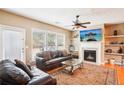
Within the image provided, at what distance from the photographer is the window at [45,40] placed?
2.95m

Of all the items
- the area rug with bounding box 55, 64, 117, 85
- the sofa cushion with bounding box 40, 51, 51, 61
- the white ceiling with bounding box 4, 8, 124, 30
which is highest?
the white ceiling with bounding box 4, 8, 124, 30

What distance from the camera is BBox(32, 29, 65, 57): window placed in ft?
9.68

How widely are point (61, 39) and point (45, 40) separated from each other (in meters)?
0.50

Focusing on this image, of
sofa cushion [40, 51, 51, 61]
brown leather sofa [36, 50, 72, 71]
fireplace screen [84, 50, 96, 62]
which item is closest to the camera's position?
→ brown leather sofa [36, 50, 72, 71]

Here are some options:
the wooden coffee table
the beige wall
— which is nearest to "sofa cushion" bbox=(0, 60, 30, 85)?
the beige wall

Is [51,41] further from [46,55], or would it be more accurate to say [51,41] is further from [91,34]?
[91,34]

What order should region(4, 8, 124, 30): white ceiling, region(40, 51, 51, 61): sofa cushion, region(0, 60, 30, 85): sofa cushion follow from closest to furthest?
region(0, 60, 30, 85): sofa cushion → region(4, 8, 124, 30): white ceiling → region(40, 51, 51, 61): sofa cushion

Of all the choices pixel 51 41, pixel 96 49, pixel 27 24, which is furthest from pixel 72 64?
pixel 27 24

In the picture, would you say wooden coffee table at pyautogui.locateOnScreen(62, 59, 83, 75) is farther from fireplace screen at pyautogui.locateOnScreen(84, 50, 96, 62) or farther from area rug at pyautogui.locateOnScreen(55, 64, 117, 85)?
fireplace screen at pyautogui.locateOnScreen(84, 50, 96, 62)

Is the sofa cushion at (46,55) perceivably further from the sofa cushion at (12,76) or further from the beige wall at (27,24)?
the sofa cushion at (12,76)

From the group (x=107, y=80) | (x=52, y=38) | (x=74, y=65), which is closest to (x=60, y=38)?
(x=52, y=38)

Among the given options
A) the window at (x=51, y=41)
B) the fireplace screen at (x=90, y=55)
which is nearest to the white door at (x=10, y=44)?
the window at (x=51, y=41)

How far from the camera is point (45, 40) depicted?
2.93 meters
